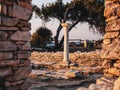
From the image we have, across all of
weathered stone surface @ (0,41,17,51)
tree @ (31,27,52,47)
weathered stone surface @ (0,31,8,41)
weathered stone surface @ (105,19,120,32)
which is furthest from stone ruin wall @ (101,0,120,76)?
tree @ (31,27,52,47)

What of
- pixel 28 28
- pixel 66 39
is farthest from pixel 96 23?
pixel 28 28

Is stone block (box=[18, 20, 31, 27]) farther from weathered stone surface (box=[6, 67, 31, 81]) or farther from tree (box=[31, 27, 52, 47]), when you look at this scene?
tree (box=[31, 27, 52, 47])

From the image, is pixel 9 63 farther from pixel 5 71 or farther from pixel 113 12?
pixel 113 12

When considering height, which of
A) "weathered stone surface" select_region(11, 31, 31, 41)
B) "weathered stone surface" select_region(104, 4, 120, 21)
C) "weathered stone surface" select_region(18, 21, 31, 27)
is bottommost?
"weathered stone surface" select_region(11, 31, 31, 41)

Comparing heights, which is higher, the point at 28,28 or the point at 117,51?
the point at 28,28

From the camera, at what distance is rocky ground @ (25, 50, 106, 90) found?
11.9 meters

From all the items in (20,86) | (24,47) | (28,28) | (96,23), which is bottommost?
(20,86)

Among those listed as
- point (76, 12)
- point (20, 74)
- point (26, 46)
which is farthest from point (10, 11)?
point (76, 12)

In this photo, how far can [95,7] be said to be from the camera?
28.9 m

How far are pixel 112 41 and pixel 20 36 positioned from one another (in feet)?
5.84

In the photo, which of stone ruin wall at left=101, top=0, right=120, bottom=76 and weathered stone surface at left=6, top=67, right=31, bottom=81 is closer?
stone ruin wall at left=101, top=0, right=120, bottom=76

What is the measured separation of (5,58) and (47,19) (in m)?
29.2

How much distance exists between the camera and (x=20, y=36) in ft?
18.2

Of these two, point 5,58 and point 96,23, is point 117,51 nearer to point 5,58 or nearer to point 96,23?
point 5,58
